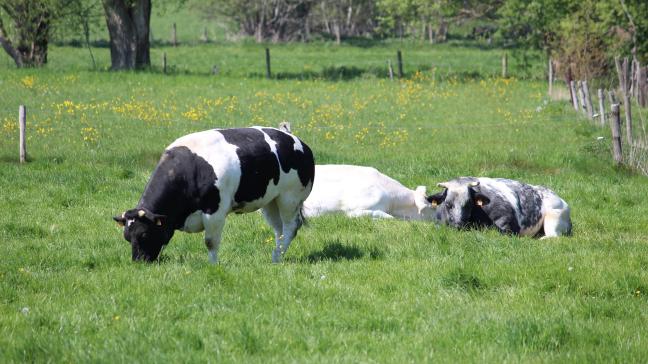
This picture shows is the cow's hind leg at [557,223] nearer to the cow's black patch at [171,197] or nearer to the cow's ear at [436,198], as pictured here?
the cow's ear at [436,198]

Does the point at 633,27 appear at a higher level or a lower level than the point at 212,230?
higher

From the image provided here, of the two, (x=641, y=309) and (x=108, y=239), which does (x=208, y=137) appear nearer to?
(x=108, y=239)

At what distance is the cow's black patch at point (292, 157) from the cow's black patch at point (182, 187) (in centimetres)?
101

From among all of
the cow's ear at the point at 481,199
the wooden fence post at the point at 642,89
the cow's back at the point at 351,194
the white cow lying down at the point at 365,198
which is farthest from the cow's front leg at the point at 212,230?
the wooden fence post at the point at 642,89

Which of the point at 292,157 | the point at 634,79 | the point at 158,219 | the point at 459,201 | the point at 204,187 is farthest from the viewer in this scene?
the point at 634,79

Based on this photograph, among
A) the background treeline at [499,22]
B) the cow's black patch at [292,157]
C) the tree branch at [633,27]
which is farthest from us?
the tree branch at [633,27]

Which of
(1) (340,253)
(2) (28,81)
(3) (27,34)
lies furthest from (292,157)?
(3) (27,34)

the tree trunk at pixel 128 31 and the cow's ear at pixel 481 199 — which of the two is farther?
the tree trunk at pixel 128 31

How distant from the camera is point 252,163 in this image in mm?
10961

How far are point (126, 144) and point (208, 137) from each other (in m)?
10.7

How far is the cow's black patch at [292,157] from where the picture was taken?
11387 mm

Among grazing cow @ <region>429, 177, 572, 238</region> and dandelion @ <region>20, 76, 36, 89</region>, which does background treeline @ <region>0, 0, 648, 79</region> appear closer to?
dandelion @ <region>20, 76, 36, 89</region>

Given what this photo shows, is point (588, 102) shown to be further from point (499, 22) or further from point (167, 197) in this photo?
point (167, 197)

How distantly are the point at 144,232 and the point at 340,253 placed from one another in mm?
2330
